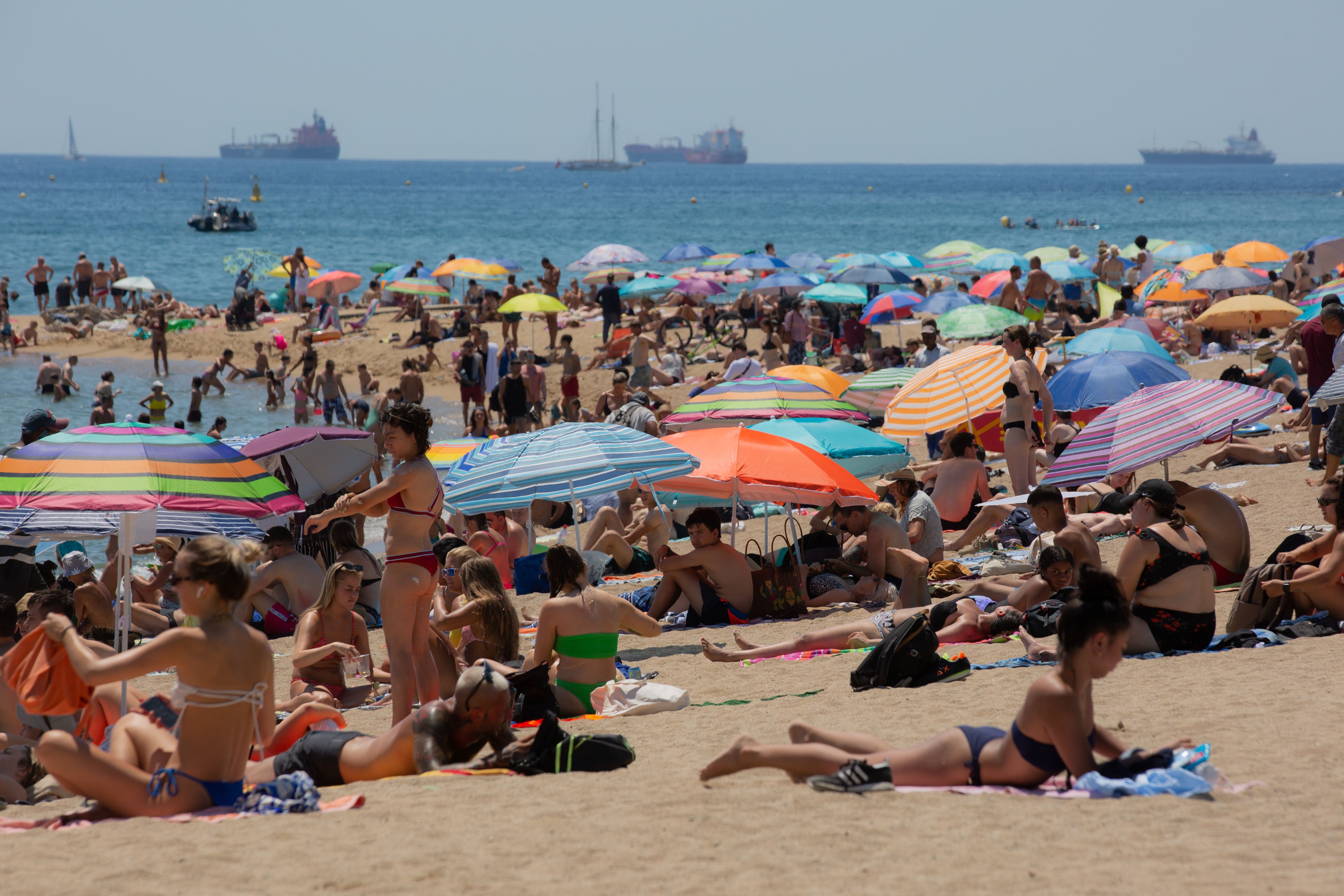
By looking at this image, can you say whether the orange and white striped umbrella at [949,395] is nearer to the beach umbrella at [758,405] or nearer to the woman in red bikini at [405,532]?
the beach umbrella at [758,405]

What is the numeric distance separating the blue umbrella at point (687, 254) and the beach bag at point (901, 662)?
73.8 feet

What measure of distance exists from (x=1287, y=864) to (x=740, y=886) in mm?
1489

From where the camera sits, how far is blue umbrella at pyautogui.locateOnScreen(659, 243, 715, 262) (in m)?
28.0

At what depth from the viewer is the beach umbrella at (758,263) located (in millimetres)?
24031

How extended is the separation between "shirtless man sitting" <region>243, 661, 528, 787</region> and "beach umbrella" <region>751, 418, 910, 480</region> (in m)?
4.08

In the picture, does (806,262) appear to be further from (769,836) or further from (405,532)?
(769,836)

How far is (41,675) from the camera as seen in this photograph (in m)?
4.30

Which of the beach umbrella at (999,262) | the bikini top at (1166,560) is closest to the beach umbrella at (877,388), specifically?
the bikini top at (1166,560)

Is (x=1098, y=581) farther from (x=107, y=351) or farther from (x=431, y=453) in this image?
(x=107, y=351)

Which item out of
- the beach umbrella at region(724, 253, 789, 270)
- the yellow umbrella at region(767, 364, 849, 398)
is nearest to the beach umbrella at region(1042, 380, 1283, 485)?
the yellow umbrella at region(767, 364, 849, 398)

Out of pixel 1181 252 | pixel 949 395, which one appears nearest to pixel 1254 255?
pixel 1181 252

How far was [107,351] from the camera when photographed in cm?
2494

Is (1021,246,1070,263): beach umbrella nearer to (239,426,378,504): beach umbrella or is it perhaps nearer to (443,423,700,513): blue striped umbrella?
(239,426,378,504): beach umbrella

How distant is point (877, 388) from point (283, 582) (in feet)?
21.5
